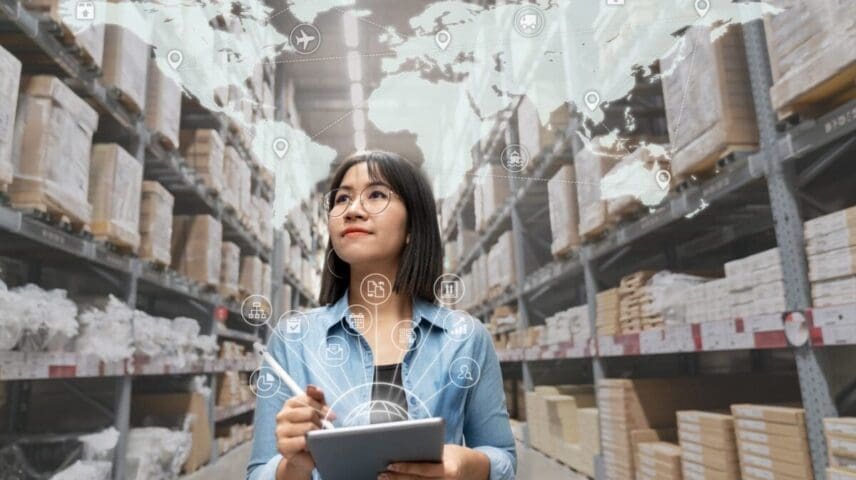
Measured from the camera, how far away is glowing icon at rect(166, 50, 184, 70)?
5.88 ft

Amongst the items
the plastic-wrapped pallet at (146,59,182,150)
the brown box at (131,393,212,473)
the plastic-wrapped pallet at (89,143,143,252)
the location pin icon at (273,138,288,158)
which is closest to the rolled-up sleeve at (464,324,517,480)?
the location pin icon at (273,138,288,158)

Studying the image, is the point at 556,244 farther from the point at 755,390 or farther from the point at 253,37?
the point at 253,37

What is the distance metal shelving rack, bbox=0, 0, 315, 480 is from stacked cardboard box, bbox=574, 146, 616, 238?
1252 millimetres

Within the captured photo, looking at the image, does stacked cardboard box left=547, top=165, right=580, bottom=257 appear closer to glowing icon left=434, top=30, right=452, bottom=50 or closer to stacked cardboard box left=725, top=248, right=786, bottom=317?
stacked cardboard box left=725, top=248, right=786, bottom=317

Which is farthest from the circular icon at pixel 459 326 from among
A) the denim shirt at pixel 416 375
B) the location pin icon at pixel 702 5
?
the location pin icon at pixel 702 5

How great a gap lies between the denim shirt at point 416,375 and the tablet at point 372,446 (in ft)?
0.57

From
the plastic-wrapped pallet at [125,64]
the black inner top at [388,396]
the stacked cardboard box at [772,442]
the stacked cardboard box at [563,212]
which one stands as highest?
the plastic-wrapped pallet at [125,64]

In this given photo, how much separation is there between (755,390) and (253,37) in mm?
2233

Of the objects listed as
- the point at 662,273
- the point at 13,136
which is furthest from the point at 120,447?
the point at 662,273

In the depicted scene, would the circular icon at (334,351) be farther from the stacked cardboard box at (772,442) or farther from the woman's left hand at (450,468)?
the stacked cardboard box at (772,442)

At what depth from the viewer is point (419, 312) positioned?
1083mm

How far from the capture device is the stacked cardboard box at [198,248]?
2.52m

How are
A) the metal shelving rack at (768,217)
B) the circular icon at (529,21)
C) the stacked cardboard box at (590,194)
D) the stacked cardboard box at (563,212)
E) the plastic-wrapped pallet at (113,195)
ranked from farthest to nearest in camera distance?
the stacked cardboard box at (563,212) → the stacked cardboard box at (590,194) → the plastic-wrapped pallet at (113,195) → the circular icon at (529,21) → the metal shelving rack at (768,217)

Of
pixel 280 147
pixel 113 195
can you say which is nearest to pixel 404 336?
pixel 280 147
